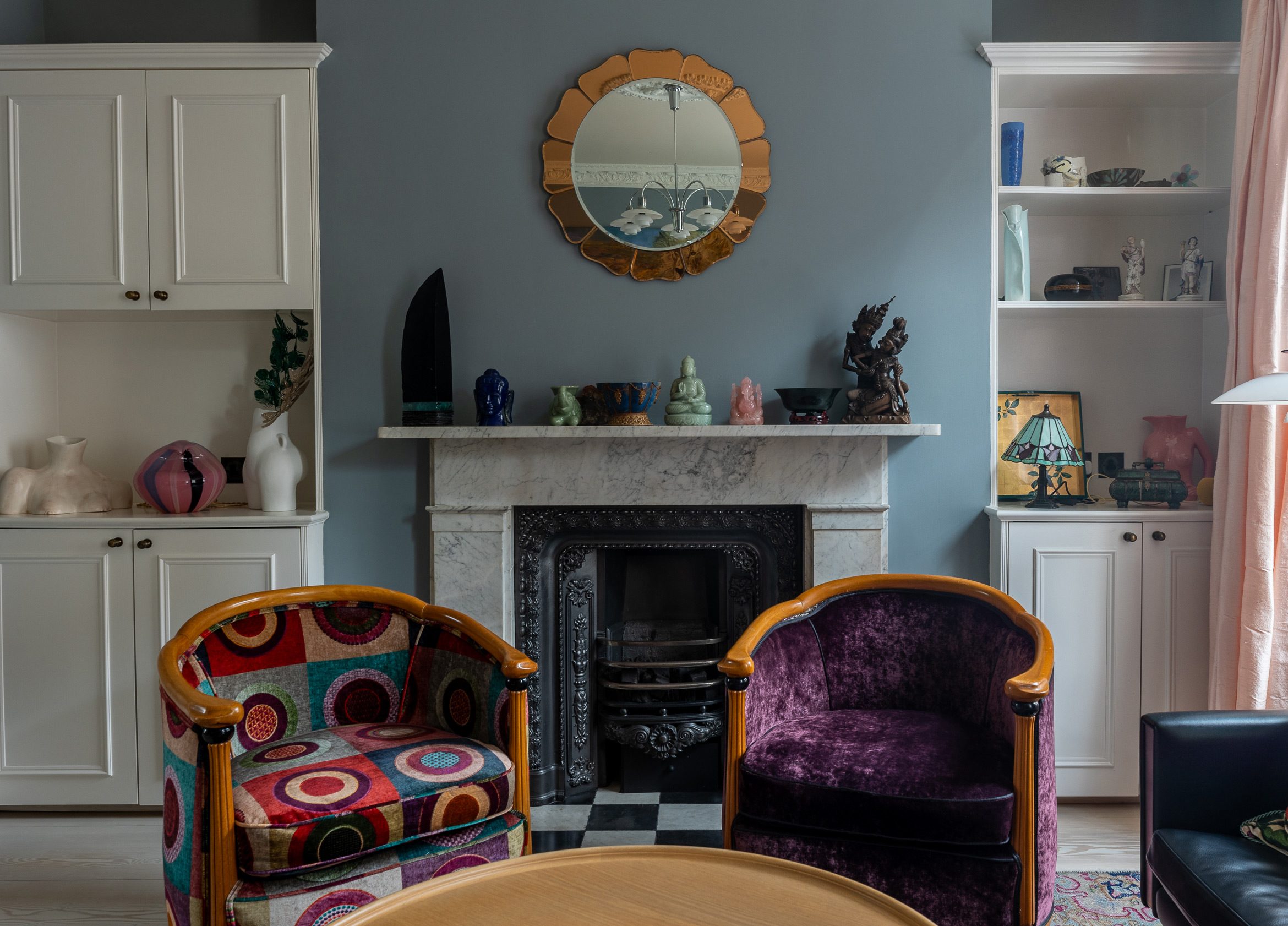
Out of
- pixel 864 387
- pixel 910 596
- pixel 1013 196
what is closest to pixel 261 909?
pixel 910 596

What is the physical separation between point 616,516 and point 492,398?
535 mm

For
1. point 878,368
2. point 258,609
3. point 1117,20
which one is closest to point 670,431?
point 878,368

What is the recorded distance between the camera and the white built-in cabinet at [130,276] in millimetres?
2566

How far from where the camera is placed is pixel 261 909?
62.3 inches

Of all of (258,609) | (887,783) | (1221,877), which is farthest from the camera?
(258,609)

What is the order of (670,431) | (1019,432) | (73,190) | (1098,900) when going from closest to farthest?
(1098,900) → (670,431) → (73,190) → (1019,432)

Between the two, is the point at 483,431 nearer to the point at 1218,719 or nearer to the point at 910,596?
the point at 910,596

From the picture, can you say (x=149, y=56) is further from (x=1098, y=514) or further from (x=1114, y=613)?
(x=1114, y=613)

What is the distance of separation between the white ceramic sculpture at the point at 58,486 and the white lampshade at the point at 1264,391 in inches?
124

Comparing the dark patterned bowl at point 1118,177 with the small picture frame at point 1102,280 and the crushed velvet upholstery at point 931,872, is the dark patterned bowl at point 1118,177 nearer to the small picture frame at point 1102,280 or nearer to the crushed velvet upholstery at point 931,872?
the small picture frame at point 1102,280

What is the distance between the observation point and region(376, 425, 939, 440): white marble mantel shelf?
2.52m

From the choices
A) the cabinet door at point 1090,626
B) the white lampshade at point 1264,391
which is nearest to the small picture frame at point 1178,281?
the cabinet door at point 1090,626

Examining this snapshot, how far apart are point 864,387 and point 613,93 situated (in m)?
1.20

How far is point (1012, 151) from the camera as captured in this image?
107 inches
